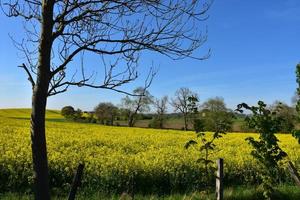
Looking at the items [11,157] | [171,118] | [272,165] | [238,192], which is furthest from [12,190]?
[171,118]

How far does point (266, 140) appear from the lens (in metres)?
8.45

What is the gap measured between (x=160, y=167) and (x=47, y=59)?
28.5 ft

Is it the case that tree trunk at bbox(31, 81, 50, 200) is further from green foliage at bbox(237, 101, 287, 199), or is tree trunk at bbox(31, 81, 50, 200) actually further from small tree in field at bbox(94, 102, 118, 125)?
small tree in field at bbox(94, 102, 118, 125)

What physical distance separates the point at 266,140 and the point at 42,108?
15.8 ft

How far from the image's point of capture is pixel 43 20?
Answer: 4.89 metres

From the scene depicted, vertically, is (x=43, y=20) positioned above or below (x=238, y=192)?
above

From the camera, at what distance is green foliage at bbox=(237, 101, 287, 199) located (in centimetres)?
847

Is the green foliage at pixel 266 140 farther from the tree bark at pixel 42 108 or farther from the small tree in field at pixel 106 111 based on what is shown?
the small tree in field at pixel 106 111

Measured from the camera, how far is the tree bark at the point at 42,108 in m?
4.75

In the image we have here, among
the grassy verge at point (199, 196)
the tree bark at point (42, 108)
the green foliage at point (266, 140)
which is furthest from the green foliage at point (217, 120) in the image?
the tree bark at point (42, 108)

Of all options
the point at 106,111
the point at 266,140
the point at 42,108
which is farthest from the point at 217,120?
the point at 106,111

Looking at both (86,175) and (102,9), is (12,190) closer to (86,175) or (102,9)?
(86,175)

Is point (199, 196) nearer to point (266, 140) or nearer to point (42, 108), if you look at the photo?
point (266, 140)

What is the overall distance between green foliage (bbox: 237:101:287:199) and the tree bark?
4.57 m
